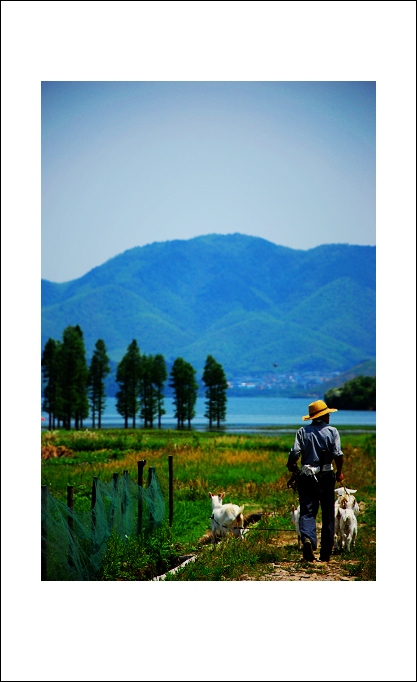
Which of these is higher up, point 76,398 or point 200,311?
point 200,311

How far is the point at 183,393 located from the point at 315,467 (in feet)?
45.4

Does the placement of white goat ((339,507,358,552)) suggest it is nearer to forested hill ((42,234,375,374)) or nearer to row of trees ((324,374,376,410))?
row of trees ((324,374,376,410))

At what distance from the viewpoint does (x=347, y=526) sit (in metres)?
6.93

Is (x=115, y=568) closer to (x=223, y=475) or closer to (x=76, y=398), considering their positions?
(x=223, y=475)

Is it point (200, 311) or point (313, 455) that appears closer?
point (313, 455)

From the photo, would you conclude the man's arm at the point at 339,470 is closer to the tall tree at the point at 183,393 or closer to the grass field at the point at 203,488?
the grass field at the point at 203,488

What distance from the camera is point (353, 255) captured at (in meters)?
56.0

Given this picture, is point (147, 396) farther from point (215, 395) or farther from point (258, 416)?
point (258, 416)

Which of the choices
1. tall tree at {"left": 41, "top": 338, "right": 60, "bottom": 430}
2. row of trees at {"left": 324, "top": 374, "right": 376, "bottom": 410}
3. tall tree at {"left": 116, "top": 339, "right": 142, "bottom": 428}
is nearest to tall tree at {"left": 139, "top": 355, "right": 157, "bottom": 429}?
tall tree at {"left": 116, "top": 339, "right": 142, "bottom": 428}

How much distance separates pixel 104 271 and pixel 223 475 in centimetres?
7978

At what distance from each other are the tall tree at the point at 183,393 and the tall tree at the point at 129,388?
3.47 feet

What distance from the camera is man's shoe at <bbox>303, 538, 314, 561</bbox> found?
655cm

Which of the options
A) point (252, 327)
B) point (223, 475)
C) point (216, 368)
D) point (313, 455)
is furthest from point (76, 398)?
point (252, 327)

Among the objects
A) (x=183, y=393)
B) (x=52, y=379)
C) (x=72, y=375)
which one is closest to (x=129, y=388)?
(x=183, y=393)
